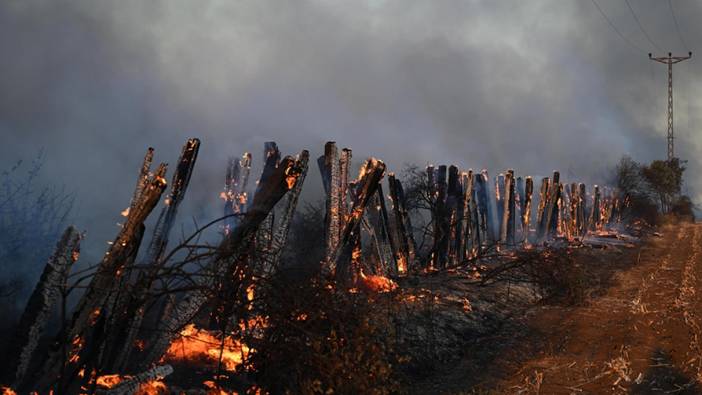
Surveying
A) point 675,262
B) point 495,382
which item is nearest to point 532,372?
point 495,382

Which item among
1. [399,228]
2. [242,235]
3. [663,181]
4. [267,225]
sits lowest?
[242,235]

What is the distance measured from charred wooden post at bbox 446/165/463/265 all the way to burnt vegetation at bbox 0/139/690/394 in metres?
0.04

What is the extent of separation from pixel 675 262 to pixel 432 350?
39.9ft

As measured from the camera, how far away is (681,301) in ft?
30.8

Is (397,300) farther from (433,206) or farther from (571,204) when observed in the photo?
(571,204)

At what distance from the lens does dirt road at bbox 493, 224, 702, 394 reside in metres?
5.54

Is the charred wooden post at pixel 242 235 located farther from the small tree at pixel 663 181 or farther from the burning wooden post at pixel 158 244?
the small tree at pixel 663 181

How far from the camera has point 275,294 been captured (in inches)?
180

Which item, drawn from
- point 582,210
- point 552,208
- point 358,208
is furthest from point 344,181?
point 582,210

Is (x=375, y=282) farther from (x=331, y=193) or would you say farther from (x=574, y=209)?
(x=574, y=209)

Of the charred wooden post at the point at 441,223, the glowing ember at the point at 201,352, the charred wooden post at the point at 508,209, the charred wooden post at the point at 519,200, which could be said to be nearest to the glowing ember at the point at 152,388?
the glowing ember at the point at 201,352

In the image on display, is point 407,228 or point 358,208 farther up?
point 407,228

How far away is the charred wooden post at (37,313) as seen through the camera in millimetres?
4316

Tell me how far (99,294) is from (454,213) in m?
9.98
